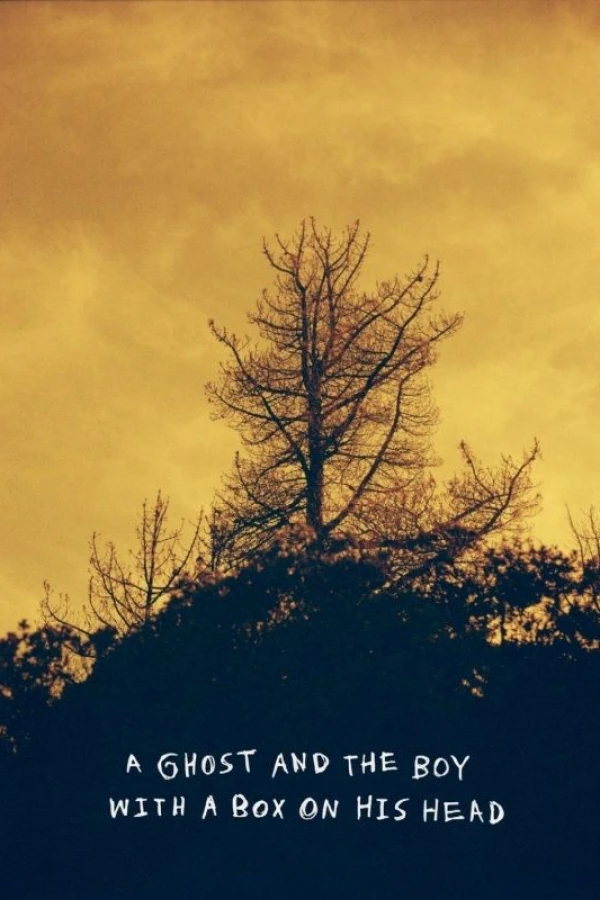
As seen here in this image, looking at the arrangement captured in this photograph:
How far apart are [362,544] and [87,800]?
715 cm

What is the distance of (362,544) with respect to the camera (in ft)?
57.6

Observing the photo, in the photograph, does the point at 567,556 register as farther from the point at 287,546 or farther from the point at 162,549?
the point at 162,549

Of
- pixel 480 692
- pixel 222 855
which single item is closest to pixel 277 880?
pixel 222 855

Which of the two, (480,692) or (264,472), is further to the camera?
(264,472)

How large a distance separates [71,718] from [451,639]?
433 centimetres

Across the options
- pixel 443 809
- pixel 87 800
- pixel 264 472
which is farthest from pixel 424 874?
pixel 264 472

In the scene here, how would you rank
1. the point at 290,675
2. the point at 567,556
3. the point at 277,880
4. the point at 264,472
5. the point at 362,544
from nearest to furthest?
the point at 277,880
the point at 290,675
the point at 567,556
the point at 362,544
the point at 264,472

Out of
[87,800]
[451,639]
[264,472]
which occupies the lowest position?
[87,800]

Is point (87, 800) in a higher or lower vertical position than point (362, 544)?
lower

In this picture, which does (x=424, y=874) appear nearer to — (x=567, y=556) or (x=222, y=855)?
(x=222, y=855)

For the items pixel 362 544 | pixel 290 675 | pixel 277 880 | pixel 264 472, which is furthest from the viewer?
pixel 264 472

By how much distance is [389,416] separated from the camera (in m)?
20.4

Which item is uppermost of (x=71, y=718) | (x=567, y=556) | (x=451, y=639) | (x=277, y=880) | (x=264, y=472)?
(x=264, y=472)

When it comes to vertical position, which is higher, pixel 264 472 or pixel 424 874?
pixel 264 472
